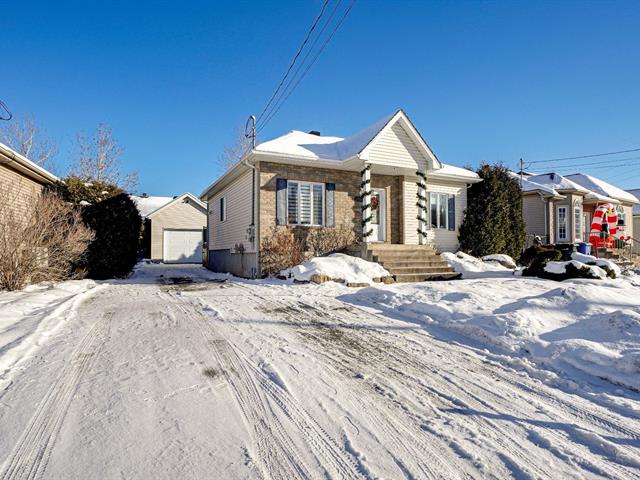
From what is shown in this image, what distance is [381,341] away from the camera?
4570 millimetres

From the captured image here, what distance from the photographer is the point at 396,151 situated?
12.7 m

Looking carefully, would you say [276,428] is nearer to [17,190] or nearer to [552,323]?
[552,323]

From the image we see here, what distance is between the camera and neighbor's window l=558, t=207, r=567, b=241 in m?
22.2

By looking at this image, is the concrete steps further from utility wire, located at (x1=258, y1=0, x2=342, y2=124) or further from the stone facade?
utility wire, located at (x1=258, y1=0, x2=342, y2=124)

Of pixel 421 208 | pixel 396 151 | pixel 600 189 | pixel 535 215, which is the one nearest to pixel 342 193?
pixel 396 151

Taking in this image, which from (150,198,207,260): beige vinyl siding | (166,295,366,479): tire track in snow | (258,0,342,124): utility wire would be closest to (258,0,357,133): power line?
(258,0,342,124): utility wire

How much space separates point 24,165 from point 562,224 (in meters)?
26.1

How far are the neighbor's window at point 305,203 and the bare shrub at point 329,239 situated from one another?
401mm

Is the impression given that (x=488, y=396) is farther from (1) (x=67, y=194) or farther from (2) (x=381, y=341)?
(1) (x=67, y=194)

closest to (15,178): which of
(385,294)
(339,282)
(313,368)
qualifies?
(339,282)

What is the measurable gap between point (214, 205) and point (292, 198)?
7.56m

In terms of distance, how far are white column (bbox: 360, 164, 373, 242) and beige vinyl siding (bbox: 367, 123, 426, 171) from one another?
0.45 metres

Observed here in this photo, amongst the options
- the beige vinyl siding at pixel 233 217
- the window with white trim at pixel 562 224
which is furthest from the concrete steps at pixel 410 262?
the window with white trim at pixel 562 224

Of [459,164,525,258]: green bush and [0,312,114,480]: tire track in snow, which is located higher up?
[459,164,525,258]: green bush
